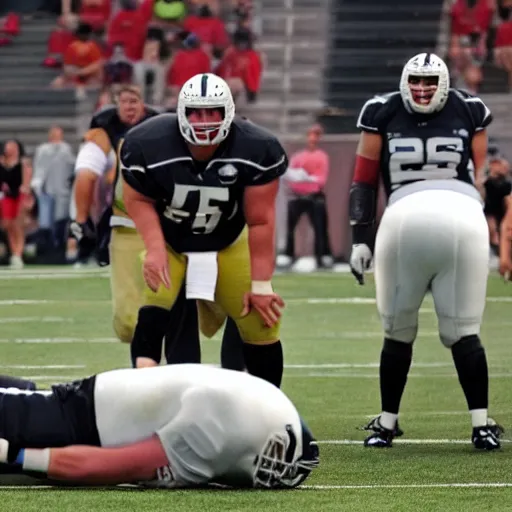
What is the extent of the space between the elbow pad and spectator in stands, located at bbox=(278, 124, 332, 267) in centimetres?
1139

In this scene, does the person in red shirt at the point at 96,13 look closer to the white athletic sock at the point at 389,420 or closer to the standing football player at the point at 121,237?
the standing football player at the point at 121,237

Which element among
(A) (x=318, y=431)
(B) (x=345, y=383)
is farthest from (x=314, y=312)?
(A) (x=318, y=431)

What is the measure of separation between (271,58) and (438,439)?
1628cm

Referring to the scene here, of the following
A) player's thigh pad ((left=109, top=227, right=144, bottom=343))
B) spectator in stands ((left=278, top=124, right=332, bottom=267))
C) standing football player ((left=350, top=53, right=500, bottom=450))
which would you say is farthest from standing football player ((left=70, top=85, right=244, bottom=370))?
spectator in stands ((left=278, top=124, right=332, bottom=267))

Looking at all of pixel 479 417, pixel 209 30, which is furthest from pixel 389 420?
pixel 209 30

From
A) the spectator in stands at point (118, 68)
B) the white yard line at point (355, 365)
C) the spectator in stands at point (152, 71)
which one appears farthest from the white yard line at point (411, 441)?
the spectator in stands at point (152, 71)

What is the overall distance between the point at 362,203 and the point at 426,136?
48 cm

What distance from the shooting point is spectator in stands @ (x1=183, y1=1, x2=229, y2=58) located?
71.4ft

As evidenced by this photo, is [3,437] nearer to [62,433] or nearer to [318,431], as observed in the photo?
[62,433]

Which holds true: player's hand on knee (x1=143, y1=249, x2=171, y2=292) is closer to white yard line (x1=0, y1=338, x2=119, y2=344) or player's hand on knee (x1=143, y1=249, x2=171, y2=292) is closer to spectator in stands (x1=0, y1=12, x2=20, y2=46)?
white yard line (x1=0, y1=338, x2=119, y2=344)

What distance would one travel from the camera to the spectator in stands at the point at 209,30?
21.8 meters

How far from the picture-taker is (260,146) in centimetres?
700

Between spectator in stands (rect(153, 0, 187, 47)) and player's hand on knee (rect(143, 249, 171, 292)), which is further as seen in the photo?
spectator in stands (rect(153, 0, 187, 47))

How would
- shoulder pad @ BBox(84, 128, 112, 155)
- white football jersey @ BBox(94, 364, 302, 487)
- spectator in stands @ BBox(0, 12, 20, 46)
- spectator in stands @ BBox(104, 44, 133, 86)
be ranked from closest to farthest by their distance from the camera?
white football jersey @ BBox(94, 364, 302, 487) → shoulder pad @ BBox(84, 128, 112, 155) → spectator in stands @ BBox(104, 44, 133, 86) → spectator in stands @ BBox(0, 12, 20, 46)
